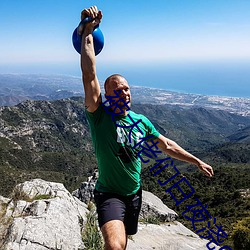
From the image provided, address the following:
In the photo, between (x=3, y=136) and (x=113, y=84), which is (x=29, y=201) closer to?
(x=113, y=84)

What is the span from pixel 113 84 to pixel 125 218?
1692 millimetres

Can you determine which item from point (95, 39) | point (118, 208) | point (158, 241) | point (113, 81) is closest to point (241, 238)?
point (158, 241)

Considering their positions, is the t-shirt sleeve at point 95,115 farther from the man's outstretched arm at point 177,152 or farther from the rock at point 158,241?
the rock at point 158,241

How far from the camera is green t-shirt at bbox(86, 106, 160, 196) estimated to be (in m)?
3.45

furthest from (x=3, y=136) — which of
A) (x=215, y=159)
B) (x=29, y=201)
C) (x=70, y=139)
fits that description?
(x=29, y=201)

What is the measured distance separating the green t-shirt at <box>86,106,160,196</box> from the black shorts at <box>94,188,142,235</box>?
0.07 meters

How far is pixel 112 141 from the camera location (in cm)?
345

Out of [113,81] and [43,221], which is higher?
[113,81]

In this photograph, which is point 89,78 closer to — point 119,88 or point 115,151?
point 119,88

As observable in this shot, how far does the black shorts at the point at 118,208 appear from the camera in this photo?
3.42 m

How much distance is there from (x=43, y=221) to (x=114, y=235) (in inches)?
147

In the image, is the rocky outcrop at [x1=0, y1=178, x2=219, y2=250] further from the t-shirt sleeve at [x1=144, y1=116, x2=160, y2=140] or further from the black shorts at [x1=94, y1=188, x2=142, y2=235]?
the t-shirt sleeve at [x1=144, y1=116, x2=160, y2=140]

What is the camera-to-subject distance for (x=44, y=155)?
128 m

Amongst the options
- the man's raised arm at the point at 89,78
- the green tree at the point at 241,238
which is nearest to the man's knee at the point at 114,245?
the man's raised arm at the point at 89,78
